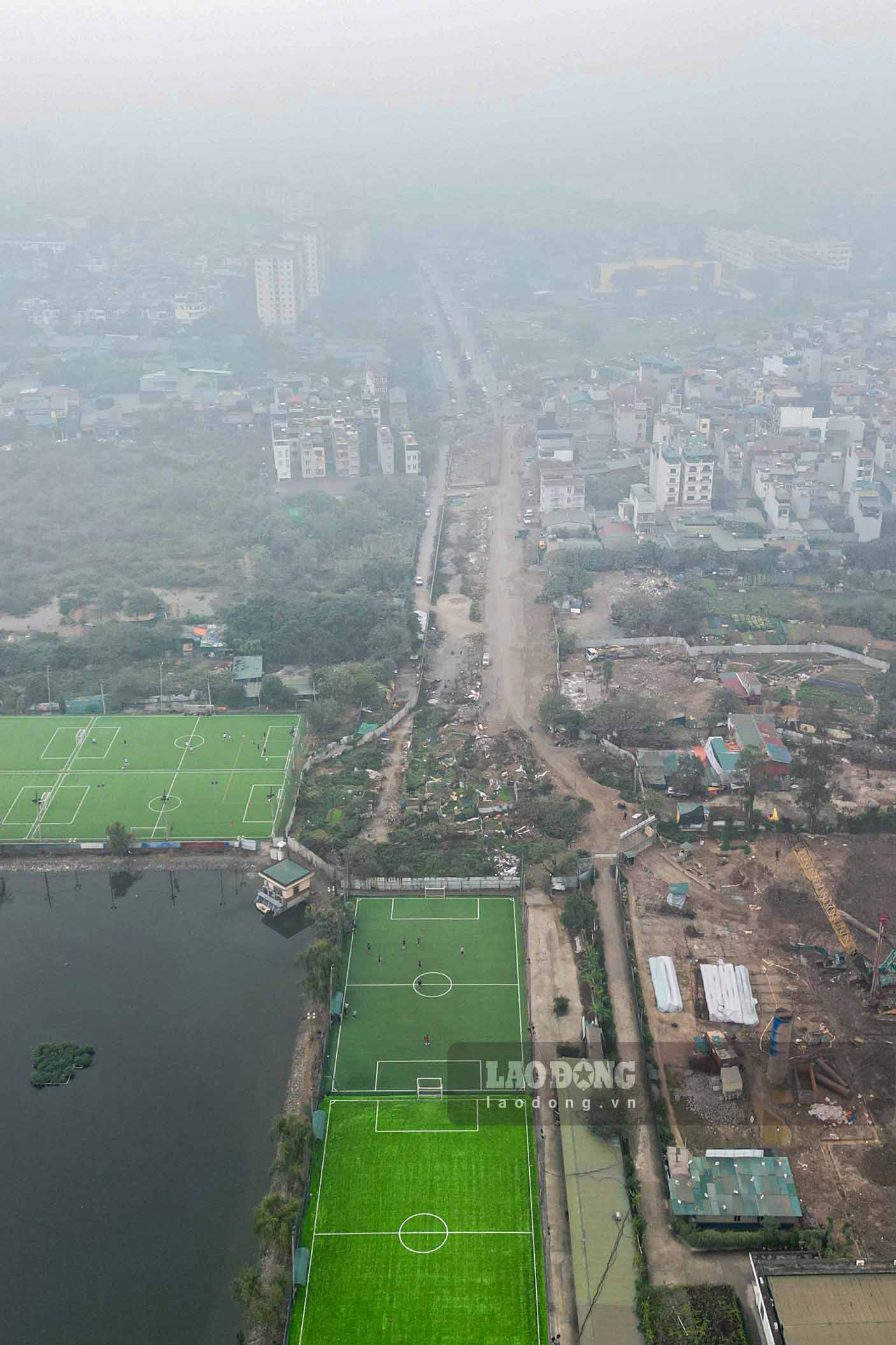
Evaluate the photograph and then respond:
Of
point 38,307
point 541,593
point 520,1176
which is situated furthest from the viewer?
point 38,307

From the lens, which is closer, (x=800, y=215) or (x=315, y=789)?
(x=315, y=789)

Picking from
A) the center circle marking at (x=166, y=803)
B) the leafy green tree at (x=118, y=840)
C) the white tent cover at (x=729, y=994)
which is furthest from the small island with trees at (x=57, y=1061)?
the white tent cover at (x=729, y=994)

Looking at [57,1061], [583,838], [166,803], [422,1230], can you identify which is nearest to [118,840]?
[166,803]

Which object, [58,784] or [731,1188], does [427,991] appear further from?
[58,784]

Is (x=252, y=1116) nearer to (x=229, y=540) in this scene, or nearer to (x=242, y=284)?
(x=229, y=540)

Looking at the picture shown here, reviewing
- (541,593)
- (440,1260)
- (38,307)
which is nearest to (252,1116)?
(440,1260)

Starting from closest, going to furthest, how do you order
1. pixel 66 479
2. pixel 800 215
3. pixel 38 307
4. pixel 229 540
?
pixel 229 540
pixel 66 479
pixel 38 307
pixel 800 215
